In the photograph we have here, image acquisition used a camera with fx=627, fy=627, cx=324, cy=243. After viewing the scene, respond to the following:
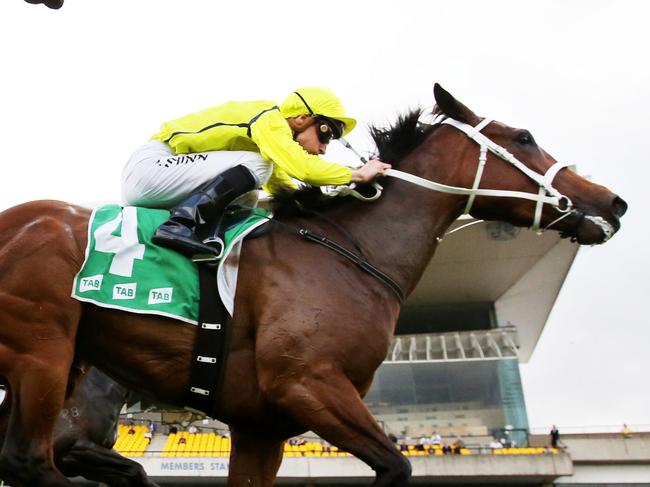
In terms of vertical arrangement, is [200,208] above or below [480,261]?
below

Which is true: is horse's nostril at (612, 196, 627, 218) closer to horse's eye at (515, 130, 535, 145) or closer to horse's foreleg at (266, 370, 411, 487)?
horse's eye at (515, 130, 535, 145)

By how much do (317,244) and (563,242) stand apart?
82.2ft

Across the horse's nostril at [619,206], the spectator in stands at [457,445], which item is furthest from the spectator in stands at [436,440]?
the horse's nostril at [619,206]

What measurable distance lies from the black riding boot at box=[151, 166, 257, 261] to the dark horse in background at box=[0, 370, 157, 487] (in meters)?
1.44

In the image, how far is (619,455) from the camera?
864 inches

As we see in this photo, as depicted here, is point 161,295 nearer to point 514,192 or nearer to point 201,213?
point 201,213

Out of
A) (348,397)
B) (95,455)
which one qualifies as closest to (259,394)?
(348,397)

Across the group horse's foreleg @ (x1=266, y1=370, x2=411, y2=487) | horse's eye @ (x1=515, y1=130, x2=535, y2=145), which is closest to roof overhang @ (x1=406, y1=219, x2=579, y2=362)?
horse's eye @ (x1=515, y1=130, x2=535, y2=145)

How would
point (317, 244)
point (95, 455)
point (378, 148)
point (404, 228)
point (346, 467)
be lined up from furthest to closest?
point (346, 467)
point (95, 455)
point (378, 148)
point (404, 228)
point (317, 244)

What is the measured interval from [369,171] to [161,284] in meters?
1.34

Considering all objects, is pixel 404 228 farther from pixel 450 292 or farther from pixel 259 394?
pixel 450 292

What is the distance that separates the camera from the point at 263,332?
3.03m

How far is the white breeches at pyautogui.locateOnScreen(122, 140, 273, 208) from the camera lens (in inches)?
137

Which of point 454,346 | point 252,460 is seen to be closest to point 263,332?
point 252,460
